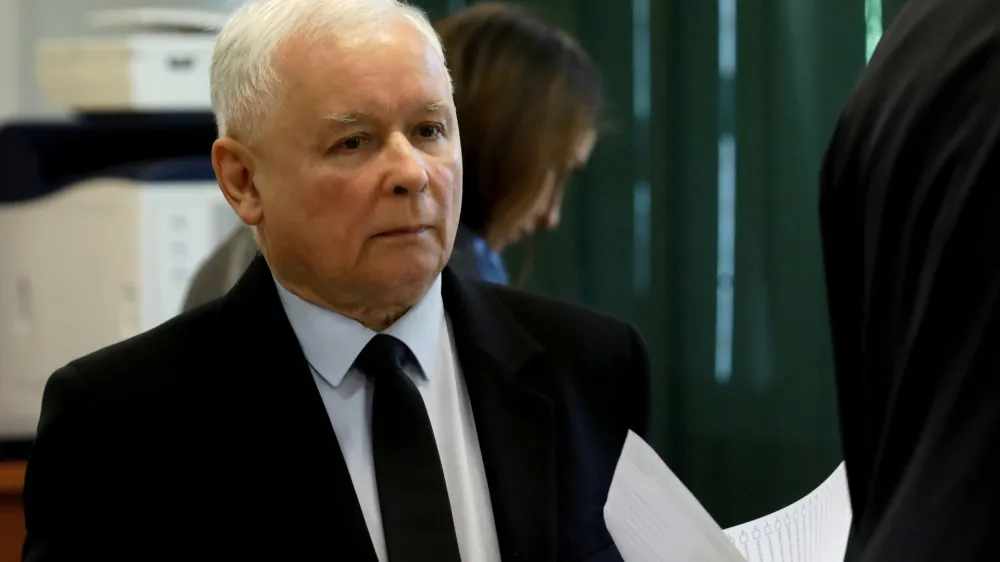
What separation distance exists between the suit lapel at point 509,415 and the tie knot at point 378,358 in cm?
9

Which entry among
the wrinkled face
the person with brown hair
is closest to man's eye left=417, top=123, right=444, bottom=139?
the wrinkled face

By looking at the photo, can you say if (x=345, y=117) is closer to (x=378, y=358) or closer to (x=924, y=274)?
(x=378, y=358)

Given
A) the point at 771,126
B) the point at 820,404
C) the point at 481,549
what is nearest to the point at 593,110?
the point at 771,126

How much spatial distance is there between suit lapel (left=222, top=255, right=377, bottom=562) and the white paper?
0.80 ft

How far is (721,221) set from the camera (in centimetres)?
248

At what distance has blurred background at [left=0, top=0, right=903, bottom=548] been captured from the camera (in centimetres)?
234

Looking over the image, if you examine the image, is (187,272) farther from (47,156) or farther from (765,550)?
(765,550)

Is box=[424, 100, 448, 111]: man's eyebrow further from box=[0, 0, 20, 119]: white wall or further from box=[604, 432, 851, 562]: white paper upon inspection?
box=[0, 0, 20, 119]: white wall

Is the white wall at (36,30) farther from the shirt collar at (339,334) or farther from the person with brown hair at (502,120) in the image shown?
the shirt collar at (339,334)

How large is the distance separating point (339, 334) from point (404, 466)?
5.2 inches

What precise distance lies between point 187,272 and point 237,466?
1.45 meters

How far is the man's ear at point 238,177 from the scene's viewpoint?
1.03 m

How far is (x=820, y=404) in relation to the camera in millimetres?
2357

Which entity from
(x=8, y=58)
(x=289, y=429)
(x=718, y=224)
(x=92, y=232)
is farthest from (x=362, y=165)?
(x=8, y=58)
